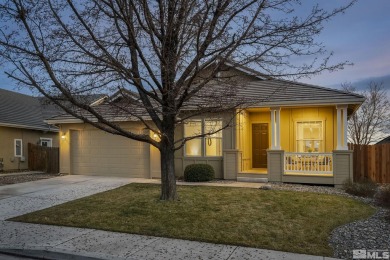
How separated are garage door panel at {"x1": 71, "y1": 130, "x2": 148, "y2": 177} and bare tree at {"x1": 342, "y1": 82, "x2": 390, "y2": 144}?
73.0ft

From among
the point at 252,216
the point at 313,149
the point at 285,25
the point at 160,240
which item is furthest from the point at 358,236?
the point at 313,149

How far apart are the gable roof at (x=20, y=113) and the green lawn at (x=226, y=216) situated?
13358mm

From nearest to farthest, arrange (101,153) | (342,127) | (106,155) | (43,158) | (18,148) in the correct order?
1. (342,127)
2. (106,155)
3. (101,153)
4. (43,158)
5. (18,148)

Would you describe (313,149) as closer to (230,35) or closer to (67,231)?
(230,35)

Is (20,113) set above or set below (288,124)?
above

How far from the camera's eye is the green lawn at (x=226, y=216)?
253 inches

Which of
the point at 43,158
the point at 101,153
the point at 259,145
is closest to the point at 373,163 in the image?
the point at 259,145

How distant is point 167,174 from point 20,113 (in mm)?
18232

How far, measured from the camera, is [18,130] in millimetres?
22047

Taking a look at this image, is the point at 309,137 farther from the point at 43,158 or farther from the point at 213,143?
the point at 43,158

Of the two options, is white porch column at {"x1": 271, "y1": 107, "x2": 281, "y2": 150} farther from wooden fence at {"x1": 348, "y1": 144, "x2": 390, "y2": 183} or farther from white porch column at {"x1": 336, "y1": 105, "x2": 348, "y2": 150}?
wooden fence at {"x1": 348, "y1": 144, "x2": 390, "y2": 183}

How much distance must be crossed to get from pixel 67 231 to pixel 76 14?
494 centimetres

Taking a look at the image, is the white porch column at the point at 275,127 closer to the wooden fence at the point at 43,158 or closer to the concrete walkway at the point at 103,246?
the concrete walkway at the point at 103,246

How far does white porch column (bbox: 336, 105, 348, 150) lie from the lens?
12570 mm
